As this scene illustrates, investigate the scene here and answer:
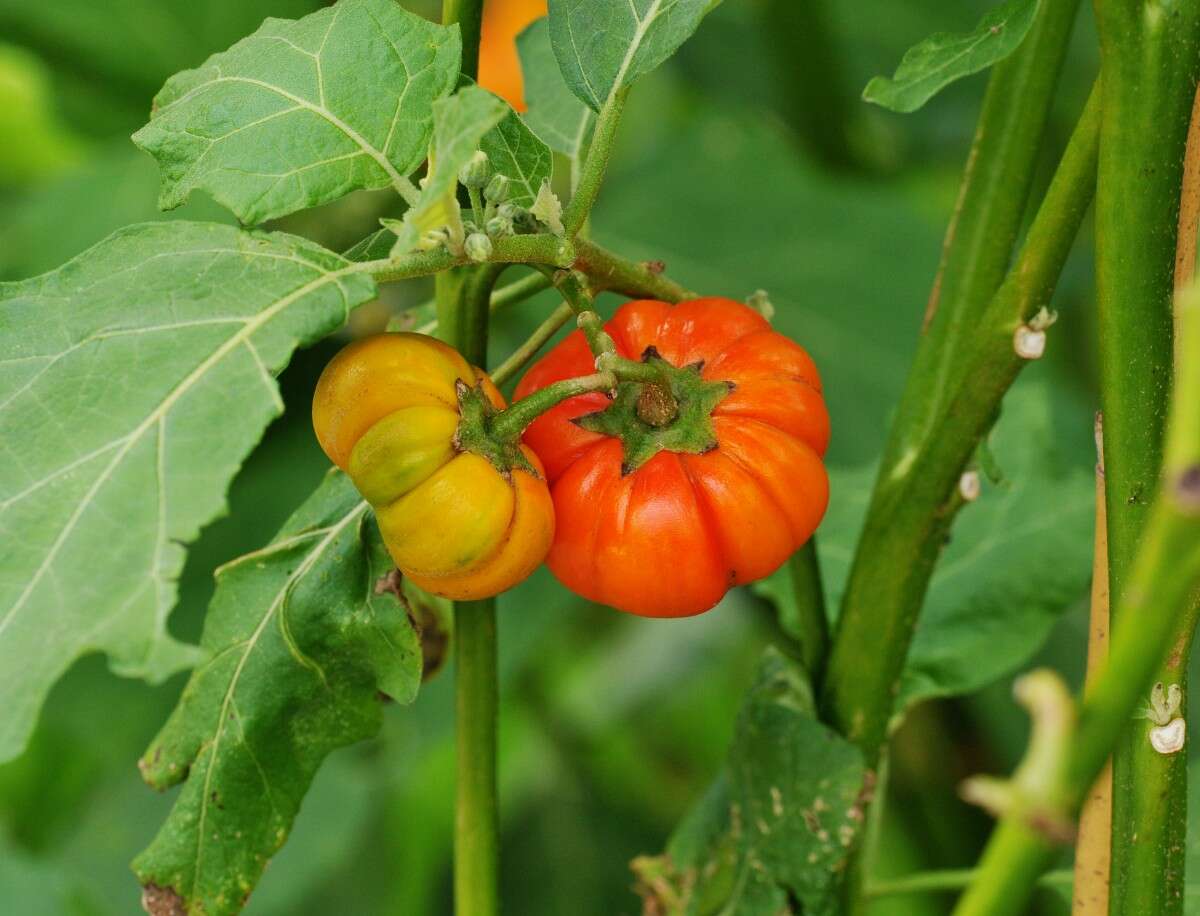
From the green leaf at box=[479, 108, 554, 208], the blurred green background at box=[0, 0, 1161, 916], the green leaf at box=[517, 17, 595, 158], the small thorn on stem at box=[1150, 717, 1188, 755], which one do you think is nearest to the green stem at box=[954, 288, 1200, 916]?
the small thorn on stem at box=[1150, 717, 1188, 755]

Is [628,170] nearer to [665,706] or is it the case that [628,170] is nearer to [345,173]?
[665,706]

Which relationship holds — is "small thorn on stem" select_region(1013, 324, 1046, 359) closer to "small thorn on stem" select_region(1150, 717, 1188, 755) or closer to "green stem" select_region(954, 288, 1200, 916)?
"small thorn on stem" select_region(1150, 717, 1188, 755)

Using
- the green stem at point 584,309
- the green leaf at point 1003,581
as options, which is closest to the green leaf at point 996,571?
the green leaf at point 1003,581

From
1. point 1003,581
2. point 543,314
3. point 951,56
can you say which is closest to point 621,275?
point 951,56

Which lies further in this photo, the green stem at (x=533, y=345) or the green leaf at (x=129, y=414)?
the green stem at (x=533, y=345)

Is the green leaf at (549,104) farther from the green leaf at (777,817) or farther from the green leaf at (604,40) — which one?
the green leaf at (777,817)

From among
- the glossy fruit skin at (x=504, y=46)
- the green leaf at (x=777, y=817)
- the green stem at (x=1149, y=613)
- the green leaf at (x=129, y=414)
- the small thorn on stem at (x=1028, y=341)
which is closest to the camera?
the green stem at (x=1149, y=613)

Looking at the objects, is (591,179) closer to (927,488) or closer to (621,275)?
(621,275)
